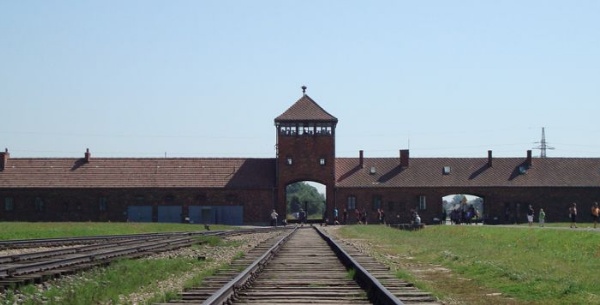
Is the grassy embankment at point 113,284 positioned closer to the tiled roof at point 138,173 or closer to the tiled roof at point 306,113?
the tiled roof at point 138,173

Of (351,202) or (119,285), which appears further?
(351,202)

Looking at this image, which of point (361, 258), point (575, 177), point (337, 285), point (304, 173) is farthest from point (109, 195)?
point (337, 285)

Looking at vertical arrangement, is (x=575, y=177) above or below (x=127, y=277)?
above

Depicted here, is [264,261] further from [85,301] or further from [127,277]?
[85,301]

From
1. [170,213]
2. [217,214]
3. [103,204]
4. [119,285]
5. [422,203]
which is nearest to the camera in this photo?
[119,285]

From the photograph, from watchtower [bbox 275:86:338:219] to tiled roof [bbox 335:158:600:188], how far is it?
70.7 inches

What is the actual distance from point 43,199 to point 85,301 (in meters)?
60.9

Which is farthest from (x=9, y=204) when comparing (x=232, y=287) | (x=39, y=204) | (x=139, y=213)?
(x=232, y=287)

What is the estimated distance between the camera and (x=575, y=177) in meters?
72.4

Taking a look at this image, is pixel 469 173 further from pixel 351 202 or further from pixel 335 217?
pixel 335 217

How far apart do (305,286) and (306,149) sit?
58.3m

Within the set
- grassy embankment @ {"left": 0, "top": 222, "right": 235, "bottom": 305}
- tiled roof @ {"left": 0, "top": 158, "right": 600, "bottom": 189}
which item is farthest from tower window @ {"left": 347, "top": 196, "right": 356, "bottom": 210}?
grassy embankment @ {"left": 0, "top": 222, "right": 235, "bottom": 305}

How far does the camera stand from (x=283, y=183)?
2805 inches

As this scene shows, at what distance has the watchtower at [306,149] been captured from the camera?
236 feet
